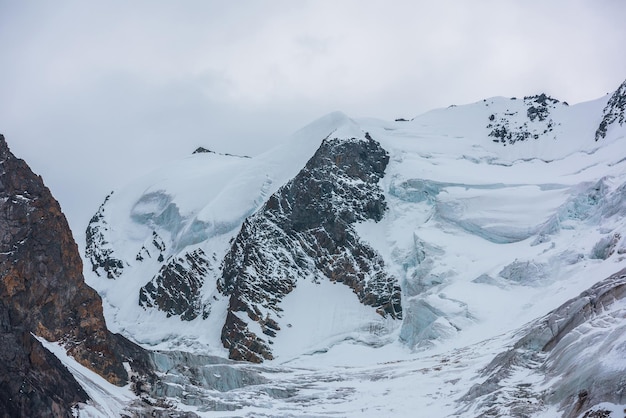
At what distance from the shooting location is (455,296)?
152 metres

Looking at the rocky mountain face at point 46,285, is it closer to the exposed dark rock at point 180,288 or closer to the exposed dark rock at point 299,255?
the exposed dark rock at point 299,255

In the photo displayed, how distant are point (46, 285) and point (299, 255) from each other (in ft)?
264

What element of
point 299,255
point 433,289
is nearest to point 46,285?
point 433,289

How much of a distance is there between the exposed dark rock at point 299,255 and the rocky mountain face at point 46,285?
5288 centimetres

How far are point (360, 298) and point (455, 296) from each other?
80.1 ft

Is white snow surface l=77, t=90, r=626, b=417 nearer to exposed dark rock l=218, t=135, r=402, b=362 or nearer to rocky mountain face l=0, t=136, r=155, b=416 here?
exposed dark rock l=218, t=135, r=402, b=362

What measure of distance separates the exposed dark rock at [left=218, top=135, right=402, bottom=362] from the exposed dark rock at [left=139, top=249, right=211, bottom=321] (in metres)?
5.17

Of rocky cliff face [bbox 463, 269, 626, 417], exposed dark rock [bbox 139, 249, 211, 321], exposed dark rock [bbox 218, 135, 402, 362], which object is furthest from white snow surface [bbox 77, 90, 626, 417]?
rocky cliff face [bbox 463, 269, 626, 417]

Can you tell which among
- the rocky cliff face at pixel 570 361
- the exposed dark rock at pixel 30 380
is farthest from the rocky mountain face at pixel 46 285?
the rocky cliff face at pixel 570 361

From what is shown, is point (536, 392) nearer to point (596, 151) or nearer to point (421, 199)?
point (421, 199)

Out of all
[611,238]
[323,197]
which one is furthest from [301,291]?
[611,238]

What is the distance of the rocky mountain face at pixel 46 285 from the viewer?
344 ft

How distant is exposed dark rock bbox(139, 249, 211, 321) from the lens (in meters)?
183

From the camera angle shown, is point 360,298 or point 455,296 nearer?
point 455,296
